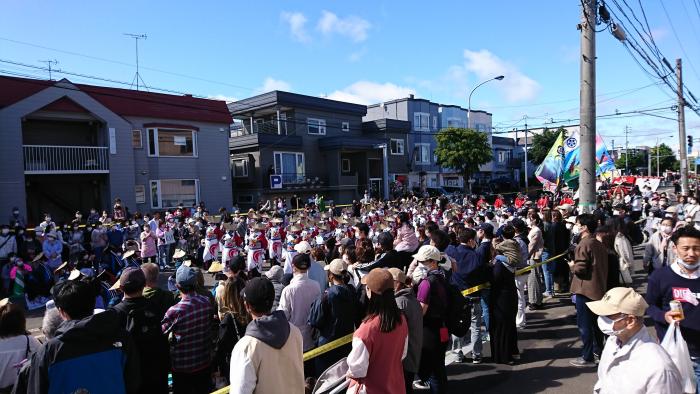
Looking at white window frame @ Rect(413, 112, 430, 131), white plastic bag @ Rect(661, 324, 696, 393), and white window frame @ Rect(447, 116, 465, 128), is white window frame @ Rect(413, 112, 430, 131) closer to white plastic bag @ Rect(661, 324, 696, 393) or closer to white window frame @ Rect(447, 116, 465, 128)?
white window frame @ Rect(447, 116, 465, 128)

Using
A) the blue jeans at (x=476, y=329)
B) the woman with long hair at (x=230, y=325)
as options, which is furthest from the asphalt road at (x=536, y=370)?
the woman with long hair at (x=230, y=325)

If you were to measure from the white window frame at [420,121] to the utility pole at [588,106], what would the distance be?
31.8m

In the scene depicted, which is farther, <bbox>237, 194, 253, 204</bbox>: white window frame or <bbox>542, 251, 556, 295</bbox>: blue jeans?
<bbox>237, 194, 253, 204</bbox>: white window frame

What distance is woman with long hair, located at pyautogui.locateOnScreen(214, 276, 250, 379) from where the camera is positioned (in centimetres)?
416

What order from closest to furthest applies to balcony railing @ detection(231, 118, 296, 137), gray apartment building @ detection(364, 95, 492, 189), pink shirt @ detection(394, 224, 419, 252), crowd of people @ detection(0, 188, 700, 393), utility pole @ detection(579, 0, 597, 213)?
crowd of people @ detection(0, 188, 700, 393) → pink shirt @ detection(394, 224, 419, 252) → utility pole @ detection(579, 0, 597, 213) → balcony railing @ detection(231, 118, 296, 137) → gray apartment building @ detection(364, 95, 492, 189)

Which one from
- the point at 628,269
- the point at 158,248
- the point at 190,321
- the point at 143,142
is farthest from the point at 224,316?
the point at 143,142

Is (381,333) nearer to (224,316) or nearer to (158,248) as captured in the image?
(224,316)

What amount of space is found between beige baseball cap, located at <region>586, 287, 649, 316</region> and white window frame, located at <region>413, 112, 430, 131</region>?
39.6 meters

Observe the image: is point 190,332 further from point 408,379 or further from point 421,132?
point 421,132

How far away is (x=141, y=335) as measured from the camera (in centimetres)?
364

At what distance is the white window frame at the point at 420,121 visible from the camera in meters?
41.8

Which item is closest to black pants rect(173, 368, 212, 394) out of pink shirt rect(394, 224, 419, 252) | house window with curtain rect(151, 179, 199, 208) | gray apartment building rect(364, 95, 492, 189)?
pink shirt rect(394, 224, 419, 252)

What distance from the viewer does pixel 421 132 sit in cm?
3972

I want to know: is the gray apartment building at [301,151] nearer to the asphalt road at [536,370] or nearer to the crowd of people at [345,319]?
the crowd of people at [345,319]
